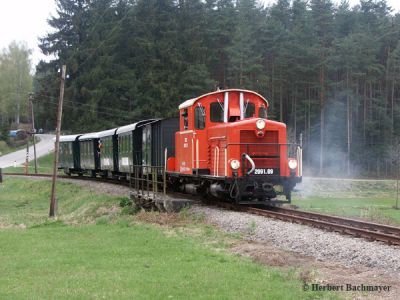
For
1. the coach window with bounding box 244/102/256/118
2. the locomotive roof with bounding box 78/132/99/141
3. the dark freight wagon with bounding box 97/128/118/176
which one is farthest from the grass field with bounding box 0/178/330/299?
the locomotive roof with bounding box 78/132/99/141

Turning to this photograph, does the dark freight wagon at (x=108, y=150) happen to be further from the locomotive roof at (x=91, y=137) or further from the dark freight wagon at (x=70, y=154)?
the dark freight wagon at (x=70, y=154)

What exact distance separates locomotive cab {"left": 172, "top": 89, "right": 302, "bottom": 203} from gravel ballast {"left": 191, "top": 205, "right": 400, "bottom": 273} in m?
1.16

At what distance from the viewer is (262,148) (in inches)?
645

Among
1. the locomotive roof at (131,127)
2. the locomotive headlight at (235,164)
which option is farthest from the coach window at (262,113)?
the locomotive roof at (131,127)

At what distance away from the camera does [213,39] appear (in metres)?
62.3

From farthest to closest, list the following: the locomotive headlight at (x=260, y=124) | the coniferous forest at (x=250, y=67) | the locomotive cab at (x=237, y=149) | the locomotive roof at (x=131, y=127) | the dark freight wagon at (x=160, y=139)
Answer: the coniferous forest at (x=250, y=67)
the locomotive roof at (x=131, y=127)
the dark freight wagon at (x=160, y=139)
the locomotive headlight at (x=260, y=124)
the locomotive cab at (x=237, y=149)

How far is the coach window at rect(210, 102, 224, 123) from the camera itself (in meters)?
17.4

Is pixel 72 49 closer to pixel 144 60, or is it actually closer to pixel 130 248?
pixel 144 60

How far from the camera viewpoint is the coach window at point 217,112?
17359mm

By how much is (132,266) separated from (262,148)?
292 inches

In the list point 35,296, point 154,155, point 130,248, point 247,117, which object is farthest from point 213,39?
point 35,296

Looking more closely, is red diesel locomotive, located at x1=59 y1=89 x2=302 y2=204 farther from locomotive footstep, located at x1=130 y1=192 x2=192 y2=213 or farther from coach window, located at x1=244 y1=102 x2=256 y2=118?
locomotive footstep, located at x1=130 y1=192 x2=192 y2=213

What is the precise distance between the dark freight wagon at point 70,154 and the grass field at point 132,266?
86.6 ft

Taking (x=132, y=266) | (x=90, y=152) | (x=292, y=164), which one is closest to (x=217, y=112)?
(x=292, y=164)
